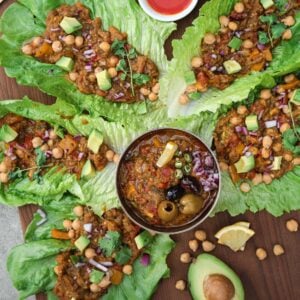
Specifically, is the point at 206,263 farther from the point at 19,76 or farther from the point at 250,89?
the point at 19,76

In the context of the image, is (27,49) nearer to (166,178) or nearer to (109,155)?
(109,155)

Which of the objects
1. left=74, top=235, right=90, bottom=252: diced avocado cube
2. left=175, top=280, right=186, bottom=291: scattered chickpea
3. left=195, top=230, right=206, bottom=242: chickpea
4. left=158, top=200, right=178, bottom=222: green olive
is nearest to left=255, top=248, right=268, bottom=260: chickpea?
left=195, top=230, right=206, bottom=242: chickpea

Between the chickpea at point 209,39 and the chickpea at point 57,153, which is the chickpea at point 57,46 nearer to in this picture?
the chickpea at point 57,153

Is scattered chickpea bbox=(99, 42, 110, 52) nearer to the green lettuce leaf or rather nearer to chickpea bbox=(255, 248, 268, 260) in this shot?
the green lettuce leaf

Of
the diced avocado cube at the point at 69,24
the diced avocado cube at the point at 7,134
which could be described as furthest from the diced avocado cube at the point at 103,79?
the diced avocado cube at the point at 7,134

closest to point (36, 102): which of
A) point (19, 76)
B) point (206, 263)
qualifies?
point (19, 76)

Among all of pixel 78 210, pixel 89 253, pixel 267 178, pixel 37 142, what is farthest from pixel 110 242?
pixel 267 178
